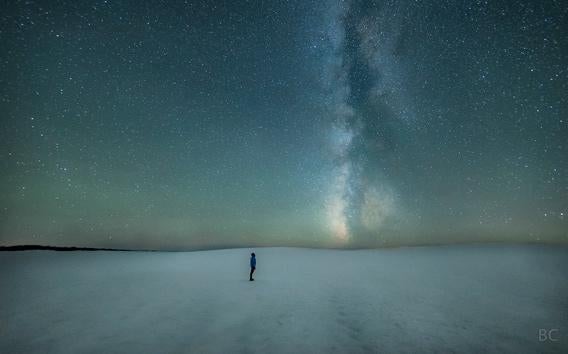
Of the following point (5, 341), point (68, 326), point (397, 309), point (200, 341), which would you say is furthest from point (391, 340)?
point (5, 341)

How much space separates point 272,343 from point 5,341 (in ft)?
21.3

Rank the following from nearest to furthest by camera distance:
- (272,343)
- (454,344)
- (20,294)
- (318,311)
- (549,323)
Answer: (272,343) → (454,344) → (549,323) → (318,311) → (20,294)

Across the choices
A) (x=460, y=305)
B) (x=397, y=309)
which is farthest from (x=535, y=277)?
(x=397, y=309)

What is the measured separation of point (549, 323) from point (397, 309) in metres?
4.74

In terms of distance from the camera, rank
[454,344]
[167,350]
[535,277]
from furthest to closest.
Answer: [535,277] → [454,344] → [167,350]

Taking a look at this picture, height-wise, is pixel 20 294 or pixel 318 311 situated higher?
pixel 318 311

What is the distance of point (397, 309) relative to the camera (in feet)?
33.9

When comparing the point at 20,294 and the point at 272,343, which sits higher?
the point at 272,343

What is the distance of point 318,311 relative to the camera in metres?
9.78

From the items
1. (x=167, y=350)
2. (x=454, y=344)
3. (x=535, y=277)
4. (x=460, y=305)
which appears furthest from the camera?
(x=535, y=277)

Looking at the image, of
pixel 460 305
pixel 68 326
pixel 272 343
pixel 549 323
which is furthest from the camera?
pixel 460 305

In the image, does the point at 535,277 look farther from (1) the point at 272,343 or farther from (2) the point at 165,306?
(2) the point at 165,306

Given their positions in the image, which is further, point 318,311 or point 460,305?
point 460,305

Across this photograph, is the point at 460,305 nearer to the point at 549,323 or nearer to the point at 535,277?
the point at 549,323
